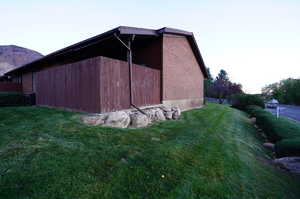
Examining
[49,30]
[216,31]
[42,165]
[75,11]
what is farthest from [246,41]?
[49,30]

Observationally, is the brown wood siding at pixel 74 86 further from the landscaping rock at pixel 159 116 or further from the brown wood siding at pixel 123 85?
the landscaping rock at pixel 159 116

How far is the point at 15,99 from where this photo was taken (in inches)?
357

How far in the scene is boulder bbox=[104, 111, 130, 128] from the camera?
4826 millimetres

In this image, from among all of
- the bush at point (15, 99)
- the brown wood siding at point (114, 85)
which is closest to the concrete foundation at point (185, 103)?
the brown wood siding at point (114, 85)

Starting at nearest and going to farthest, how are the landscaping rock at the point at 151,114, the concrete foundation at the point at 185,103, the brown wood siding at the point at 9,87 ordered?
the landscaping rock at the point at 151,114, the concrete foundation at the point at 185,103, the brown wood siding at the point at 9,87

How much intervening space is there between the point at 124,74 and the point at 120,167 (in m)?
4.02

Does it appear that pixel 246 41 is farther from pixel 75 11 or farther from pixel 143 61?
pixel 75 11

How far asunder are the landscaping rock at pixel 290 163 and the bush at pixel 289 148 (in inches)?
6.7

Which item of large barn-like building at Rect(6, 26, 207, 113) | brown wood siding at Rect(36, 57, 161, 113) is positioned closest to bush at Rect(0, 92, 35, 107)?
large barn-like building at Rect(6, 26, 207, 113)

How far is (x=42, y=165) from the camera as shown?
7.73 ft

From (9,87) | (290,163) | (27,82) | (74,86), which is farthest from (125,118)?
(9,87)

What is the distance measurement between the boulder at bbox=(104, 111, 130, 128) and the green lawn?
584 millimetres

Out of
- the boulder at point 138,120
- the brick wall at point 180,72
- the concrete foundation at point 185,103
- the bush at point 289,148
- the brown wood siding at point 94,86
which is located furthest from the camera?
the concrete foundation at point 185,103

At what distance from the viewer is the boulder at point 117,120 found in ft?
15.8
